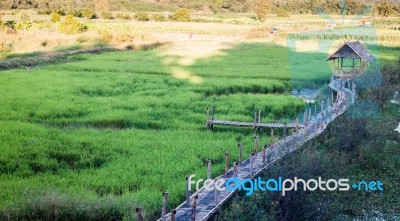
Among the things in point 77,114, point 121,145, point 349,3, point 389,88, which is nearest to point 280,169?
point 121,145

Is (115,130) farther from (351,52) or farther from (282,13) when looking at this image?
(282,13)

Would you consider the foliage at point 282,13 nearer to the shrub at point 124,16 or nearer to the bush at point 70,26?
the shrub at point 124,16

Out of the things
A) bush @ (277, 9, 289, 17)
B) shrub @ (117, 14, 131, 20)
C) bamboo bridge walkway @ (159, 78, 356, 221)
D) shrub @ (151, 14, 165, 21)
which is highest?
shrub @ (117, 14, 131, 20)

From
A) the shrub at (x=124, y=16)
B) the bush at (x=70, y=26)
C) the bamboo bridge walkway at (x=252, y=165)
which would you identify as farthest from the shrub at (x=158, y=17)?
the bamboo bridge walkway at (x=252, y=165)

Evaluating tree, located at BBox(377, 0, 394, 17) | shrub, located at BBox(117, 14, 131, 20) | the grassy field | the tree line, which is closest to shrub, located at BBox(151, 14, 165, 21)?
shrub, located at BBox(117, 14, 131, 20)

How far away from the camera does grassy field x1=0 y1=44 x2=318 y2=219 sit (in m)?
7.96

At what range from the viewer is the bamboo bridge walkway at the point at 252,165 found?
7.09 meters

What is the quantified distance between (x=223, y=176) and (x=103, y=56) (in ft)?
66.8

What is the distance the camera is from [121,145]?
10805 mm

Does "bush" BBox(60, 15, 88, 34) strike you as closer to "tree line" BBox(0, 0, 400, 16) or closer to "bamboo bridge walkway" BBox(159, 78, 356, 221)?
"tree line" BBox(0, 0, 400, 16)

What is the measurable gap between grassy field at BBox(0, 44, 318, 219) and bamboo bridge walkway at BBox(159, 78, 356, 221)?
383 millimetres

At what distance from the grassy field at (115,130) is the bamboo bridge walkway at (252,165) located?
1.26 ft

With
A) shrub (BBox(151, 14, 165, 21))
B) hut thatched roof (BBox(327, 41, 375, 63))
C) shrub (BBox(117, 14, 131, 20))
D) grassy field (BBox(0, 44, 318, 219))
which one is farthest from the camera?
shrub (BBox(151, 14, 165, 21))

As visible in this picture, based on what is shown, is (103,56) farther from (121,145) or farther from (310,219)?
(310,219)
